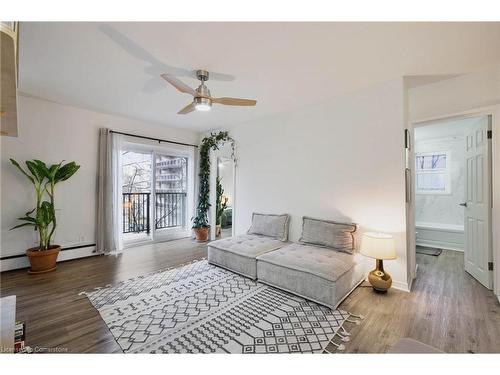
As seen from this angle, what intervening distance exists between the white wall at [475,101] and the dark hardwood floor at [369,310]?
58cm

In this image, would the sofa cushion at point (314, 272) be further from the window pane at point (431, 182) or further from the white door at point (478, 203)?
the window pane at point (431, 182)

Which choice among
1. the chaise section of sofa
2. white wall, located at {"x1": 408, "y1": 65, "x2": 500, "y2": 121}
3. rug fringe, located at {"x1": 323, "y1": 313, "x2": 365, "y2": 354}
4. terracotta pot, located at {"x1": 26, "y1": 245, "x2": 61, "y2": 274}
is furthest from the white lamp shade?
terracotta pot, located at {"x1": 26, "y1": 245, "x2": 61, "y2": 274}

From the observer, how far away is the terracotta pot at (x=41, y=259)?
3184mm

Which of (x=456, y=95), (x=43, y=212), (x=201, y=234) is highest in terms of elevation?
(x=456, y=95)

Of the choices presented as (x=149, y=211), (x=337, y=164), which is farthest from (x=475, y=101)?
(x=149, y=211)

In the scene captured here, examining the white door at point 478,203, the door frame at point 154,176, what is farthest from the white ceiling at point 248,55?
the door frame at point 154,176

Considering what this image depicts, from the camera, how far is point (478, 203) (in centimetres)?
297

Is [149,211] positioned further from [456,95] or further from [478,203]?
[478,203]

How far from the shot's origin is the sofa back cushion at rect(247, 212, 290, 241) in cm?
369

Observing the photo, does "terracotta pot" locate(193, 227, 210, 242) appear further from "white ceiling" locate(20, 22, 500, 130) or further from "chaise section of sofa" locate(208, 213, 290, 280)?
"white ceiling" locate(20, 22, 500, 130)

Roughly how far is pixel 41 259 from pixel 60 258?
0.54m

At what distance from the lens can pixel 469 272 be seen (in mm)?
3180

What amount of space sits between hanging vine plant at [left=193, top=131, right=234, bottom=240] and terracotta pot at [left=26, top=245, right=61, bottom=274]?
103 inches
